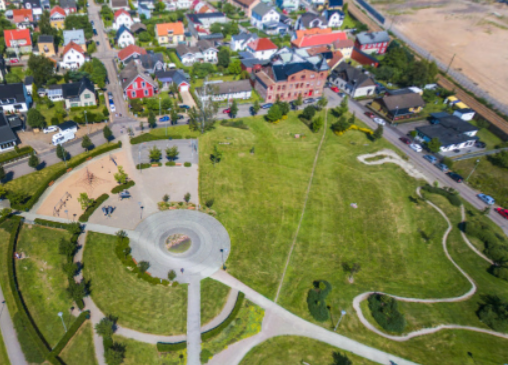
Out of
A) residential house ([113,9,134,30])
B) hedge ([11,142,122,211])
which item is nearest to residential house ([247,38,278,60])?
residential house ([113,9,134,30])

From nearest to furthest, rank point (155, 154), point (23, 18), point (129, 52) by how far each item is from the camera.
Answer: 1. point (155, 154)
2. point (129, 52)
3. point (23, 18)

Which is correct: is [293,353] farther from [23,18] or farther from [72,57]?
[23,18]

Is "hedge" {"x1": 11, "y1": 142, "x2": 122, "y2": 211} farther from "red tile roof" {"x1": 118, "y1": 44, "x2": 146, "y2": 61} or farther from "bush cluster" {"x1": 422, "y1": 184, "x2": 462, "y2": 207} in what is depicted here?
"bush cluster" {"x1": 422, "y1": 184, "x2": 462, "y2": 207}

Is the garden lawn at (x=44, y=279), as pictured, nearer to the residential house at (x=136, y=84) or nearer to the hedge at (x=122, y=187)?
the hedge at (x=122, y=187)

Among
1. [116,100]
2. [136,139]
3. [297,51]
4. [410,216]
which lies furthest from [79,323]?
[297,51]

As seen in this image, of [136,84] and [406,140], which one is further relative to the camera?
[136,84]

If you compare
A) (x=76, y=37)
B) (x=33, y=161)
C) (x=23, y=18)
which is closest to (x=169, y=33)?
(x=76, y=37)

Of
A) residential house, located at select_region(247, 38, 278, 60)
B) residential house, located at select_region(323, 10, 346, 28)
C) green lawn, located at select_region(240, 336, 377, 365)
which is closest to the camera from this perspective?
green lawn, located at select_region(240, 336, 377, 365)
